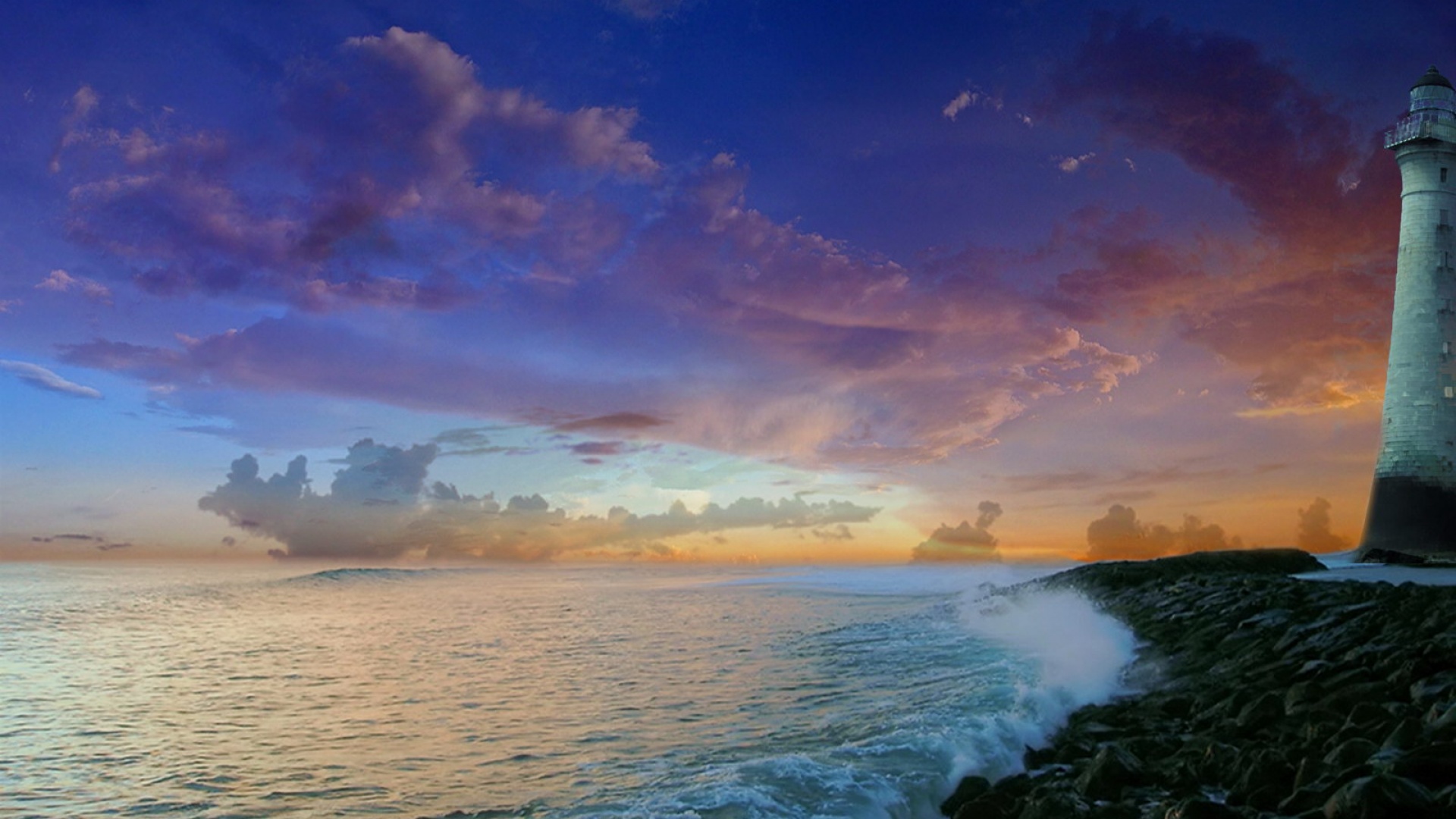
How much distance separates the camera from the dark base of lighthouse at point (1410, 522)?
37.2 metres

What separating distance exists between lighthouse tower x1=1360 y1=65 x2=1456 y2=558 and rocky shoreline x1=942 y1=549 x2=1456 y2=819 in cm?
2348

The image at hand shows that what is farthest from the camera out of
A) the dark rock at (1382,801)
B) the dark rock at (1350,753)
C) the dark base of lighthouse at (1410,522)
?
the dark base of lighthouse at (1410,522)

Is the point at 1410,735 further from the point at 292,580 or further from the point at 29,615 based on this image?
the point at 292,580

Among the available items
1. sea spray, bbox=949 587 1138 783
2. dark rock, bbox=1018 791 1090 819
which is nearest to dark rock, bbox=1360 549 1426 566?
sea spray, bbox=949 587 1138 783

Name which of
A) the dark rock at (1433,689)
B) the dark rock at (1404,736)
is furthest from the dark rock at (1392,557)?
the dark rock at (1404,736)

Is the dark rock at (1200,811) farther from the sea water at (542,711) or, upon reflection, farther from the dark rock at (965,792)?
the sea water at (542,711)

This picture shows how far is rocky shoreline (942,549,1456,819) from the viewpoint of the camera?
7.49 m

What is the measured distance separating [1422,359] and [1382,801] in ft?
135

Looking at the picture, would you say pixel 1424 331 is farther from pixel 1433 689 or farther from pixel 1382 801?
pixel 1382 801

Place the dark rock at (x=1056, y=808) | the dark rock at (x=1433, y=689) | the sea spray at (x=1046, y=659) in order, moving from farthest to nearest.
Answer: the sea spray at (x=1046, y=659)
the dark rock at (x=1433, y=689)
the dark rock at (x=1056, y=808)

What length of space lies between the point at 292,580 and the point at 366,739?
230 feet

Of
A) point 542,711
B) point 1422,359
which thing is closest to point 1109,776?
point 542,711

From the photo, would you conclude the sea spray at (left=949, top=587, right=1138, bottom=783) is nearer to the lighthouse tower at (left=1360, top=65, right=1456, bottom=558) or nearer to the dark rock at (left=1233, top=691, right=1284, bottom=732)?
the dark rock at (left=1233, top=691, right=1284, bottom=732)

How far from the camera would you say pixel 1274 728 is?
424 inches
